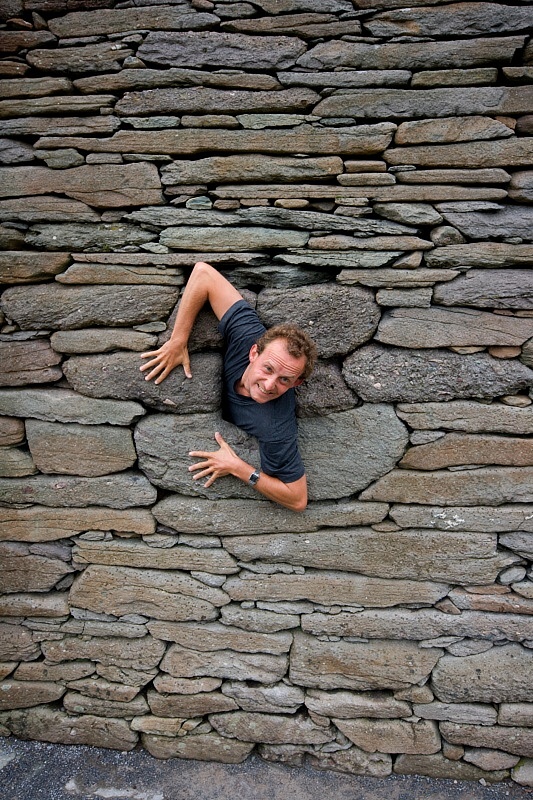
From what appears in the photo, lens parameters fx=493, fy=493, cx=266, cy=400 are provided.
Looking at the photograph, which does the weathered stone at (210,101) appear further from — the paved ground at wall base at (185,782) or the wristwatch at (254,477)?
the paved ground at wall base at (185,782)

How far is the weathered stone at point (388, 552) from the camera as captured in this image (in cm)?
292

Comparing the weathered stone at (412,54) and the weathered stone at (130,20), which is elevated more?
the weathered stone at (130,20)

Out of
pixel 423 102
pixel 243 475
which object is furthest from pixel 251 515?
pixel 423 102

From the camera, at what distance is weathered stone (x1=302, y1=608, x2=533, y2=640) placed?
2984mm

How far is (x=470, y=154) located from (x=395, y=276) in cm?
68

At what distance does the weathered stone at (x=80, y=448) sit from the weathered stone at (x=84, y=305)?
23.5 inches

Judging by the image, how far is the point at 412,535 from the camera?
2.93 m

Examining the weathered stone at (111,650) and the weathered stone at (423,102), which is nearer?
the weathered stone at (423,102)

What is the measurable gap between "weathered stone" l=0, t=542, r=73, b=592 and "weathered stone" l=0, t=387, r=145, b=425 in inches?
36.9

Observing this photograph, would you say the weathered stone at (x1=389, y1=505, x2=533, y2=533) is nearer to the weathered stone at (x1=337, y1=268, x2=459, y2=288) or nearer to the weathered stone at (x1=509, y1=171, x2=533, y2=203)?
the weathered stone at (x1=337, y1=268, x2=459, y2=288)

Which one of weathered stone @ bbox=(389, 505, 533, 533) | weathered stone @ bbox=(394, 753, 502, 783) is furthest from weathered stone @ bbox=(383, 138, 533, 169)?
weathered stone @ bbox=(394, 753, 502, 783)

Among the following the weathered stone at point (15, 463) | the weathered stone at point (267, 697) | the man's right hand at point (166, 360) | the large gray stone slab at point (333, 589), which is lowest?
the weathered stone at point (267, 697)

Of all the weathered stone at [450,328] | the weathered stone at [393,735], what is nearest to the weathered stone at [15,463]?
the weathered stone at [450,328]

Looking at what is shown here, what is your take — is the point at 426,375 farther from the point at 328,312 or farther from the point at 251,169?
the point at 251,169
